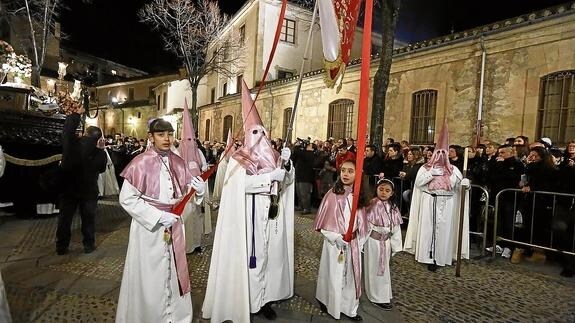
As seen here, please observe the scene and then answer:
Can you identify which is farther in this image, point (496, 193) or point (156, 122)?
point (496, 193)

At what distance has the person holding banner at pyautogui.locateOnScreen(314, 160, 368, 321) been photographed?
3.90 meters

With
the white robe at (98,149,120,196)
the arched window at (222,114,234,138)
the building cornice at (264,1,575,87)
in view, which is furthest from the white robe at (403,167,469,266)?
the arched window at (222,114,234,138)

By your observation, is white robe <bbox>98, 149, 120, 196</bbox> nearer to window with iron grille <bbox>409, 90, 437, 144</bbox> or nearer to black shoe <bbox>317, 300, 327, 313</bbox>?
black shoe <bbox>317, 300, 327, 313</bbox>

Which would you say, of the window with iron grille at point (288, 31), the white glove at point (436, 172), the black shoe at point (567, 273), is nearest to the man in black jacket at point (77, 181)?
the white glove at point (436, 172)

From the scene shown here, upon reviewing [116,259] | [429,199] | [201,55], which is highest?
[201,55]

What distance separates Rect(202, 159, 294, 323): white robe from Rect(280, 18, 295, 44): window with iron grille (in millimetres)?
24525

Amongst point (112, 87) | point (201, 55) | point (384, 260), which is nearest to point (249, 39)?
point (201, 55)

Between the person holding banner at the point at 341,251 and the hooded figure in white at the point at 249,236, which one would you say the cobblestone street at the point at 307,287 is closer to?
the person holding banner at the point at 341,251

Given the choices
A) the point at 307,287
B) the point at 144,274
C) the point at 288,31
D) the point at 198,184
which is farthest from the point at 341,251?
the point at 288,31

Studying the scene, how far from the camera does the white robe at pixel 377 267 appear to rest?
14.5ft

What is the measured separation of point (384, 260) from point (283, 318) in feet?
4.46

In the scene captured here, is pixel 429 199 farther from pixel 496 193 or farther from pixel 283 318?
pixel 283 318

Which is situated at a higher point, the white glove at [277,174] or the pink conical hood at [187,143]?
the pink conical hood at [187,143]

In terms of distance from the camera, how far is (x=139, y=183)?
3143mm
